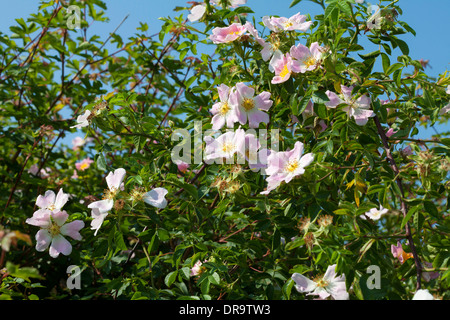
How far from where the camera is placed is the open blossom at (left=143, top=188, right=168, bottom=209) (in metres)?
1.24

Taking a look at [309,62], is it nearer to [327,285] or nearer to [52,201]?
[327,285]

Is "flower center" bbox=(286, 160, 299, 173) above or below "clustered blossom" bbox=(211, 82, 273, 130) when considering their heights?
below

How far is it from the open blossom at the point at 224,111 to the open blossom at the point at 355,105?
10.7 inches

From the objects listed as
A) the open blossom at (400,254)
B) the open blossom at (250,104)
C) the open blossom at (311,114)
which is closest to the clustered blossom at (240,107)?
the open blossom at (250,104)

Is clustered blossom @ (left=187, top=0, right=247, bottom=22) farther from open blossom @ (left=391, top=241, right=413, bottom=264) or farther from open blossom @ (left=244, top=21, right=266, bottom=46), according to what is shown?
open blossom @ (left=391, top=241, right=413, bottom=264)

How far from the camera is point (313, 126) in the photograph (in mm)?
1445

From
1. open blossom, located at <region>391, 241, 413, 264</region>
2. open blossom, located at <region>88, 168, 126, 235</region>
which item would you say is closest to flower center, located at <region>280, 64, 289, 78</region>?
open blossom, located at <region>88, 168, 126, 235</region>

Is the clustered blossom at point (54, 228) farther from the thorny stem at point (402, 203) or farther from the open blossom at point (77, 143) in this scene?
the open blossom at point (77, 143)

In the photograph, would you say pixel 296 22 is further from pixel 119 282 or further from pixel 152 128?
pixel 119 282

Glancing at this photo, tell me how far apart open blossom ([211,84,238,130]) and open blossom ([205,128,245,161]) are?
0.06 m

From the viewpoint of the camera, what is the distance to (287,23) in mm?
1455

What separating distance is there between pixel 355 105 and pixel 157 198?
0.60 meters

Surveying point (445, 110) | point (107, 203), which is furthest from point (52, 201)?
point (445, 110)
